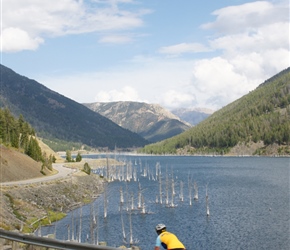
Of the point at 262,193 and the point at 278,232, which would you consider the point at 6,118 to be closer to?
the point at 262,193

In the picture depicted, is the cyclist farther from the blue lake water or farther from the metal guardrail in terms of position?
the blue lake water

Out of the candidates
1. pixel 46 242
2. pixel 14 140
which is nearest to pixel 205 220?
pixel 46 242

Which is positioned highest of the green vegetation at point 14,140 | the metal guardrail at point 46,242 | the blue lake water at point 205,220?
the green vegetation at point 14,140

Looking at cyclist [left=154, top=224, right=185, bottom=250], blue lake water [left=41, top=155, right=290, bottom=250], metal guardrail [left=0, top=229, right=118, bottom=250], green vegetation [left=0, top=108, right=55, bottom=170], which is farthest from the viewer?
green vegetation [left=0, top=108, right=55, bottom=170]

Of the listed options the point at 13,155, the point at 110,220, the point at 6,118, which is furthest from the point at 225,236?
the point at 6,118

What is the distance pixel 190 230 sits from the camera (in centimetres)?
7788

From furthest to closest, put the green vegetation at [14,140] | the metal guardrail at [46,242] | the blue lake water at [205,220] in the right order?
the green vegetation at [14,140] → the blue lake water at [205,220] → the metal guardrail at [46,242]

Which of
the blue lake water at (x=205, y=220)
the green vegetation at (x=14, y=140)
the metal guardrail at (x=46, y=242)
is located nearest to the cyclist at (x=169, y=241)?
the metal guardrail at (x=46, y=242)

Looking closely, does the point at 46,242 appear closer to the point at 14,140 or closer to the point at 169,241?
the point at 169,241

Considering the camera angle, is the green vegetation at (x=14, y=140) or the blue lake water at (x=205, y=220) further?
the green vegetation at (x=14, y=140)

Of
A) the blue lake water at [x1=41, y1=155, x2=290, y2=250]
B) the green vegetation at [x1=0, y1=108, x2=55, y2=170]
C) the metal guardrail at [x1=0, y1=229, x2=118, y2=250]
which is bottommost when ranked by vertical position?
the blue lake water at [x1=41, y1=155, x2=290, y2=250]

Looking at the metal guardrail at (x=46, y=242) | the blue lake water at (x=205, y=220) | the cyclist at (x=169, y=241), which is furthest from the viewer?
the blue lake water at (x=205, y=220)

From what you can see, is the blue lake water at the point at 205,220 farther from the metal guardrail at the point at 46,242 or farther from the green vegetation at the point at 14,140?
the metal guardrail at the point at 46,242

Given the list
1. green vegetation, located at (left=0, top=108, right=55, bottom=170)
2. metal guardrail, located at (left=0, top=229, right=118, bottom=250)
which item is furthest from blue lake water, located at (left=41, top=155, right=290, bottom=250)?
metal guardrail, located at (left=0, top=229, right=118, bottom=250)
